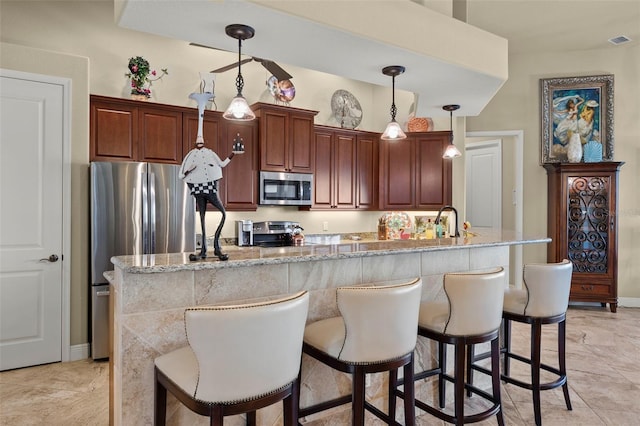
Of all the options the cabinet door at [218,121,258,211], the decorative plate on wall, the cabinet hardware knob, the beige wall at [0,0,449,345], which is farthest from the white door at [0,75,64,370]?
the decorative plate on wall

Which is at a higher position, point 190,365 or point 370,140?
point 370,140

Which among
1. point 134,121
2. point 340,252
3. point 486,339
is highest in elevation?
point 134,121

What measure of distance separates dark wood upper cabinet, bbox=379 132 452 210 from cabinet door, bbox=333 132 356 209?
1.38ft

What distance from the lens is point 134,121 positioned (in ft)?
13.2

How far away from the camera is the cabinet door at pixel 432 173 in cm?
553

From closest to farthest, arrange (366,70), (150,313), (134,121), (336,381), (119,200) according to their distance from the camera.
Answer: (150,313)
(336,381)
(366,70)
(119,200)
(134,121)

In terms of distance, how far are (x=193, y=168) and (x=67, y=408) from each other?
209 cm

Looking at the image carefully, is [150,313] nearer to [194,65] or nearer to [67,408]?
[67,408]

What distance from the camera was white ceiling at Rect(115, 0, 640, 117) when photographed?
1.95 meters

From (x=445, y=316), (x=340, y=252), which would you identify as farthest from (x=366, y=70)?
(x=445, y=316)

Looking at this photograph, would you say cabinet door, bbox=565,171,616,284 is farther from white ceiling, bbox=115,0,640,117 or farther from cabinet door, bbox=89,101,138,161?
cabinet door, bbox=89,101,138,161

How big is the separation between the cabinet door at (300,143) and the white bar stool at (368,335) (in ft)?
10.9

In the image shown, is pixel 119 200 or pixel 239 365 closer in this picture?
pixel 239 365

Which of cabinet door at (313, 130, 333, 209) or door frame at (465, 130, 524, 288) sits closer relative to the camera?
cabinet door at (313, 130, 333, 209)
